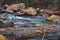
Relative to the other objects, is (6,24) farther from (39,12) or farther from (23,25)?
(39,12)

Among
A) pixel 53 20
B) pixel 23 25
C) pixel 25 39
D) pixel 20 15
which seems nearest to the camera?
pixel 25 39

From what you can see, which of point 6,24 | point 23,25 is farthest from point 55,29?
point 6,24

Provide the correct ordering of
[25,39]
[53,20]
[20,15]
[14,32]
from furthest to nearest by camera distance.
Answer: [20,15]
[53,20]
[14,32]
[25,39]

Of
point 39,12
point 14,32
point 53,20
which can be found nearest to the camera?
point 14,32

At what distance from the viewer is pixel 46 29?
4.34 metres

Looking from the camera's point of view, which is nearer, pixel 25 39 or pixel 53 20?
pixel 25 39

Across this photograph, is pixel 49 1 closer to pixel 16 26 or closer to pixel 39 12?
pixel 39 12

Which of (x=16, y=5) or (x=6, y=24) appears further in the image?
(x=16, y=5)

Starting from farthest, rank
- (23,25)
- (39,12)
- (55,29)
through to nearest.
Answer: (39,12)
(23,25)
(55,29)

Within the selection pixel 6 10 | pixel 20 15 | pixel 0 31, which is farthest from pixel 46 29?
pixel 6 10

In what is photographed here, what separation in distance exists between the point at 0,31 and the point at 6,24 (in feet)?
1.61

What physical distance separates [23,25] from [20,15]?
4.50 ft

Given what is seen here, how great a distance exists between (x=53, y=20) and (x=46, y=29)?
996mm

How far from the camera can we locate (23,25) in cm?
475
